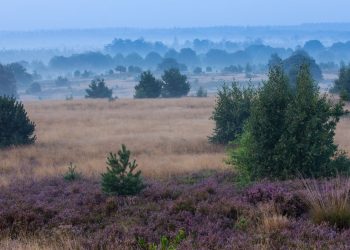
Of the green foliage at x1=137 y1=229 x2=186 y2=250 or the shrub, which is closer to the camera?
the green foliage at x1=137 y1=229 x2=186 y2=250

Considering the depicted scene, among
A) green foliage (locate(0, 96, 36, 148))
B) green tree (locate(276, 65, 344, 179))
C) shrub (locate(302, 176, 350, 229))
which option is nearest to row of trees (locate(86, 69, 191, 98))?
green foliage (locate(0, 96, 36, 148))

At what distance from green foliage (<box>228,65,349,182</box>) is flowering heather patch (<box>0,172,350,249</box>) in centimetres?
158

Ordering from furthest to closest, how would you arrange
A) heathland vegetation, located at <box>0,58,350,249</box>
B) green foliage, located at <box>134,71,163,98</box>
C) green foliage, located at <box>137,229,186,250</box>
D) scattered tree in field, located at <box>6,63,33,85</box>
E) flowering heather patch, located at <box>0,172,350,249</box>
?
scattered tree in field, located at <box>6,63,33,85</box> → green foliage, located at <box>134,71,163,98</box> → heathland vegetation, located at <box>0,58,350,249</box> → flowering heather patch, located at <box>0,172,350,249</box> → green foliage, located at <box>137,229,186,250</box>

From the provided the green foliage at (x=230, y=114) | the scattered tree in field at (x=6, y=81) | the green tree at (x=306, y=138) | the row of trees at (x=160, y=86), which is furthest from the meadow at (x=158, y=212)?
the scattered tree in field at (x=6, y=81)

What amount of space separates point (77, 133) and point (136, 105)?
632 inches

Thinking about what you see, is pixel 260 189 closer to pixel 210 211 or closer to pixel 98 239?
pixel 210 211

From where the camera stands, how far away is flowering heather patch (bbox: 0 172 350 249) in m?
6.09

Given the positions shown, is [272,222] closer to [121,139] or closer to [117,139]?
[121,139]

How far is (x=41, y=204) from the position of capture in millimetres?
8508

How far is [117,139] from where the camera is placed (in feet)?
80.8

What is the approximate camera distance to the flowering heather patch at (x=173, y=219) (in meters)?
6.09

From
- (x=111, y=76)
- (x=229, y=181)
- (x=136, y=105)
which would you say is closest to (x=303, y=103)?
(x=229, y=181)

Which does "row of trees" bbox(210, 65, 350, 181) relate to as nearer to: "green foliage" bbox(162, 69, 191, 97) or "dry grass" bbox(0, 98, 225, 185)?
"dry grass" bbox(0, 98, 225, 185)

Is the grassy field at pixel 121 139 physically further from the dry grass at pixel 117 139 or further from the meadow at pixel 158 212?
the meadow at pixel 158 212
